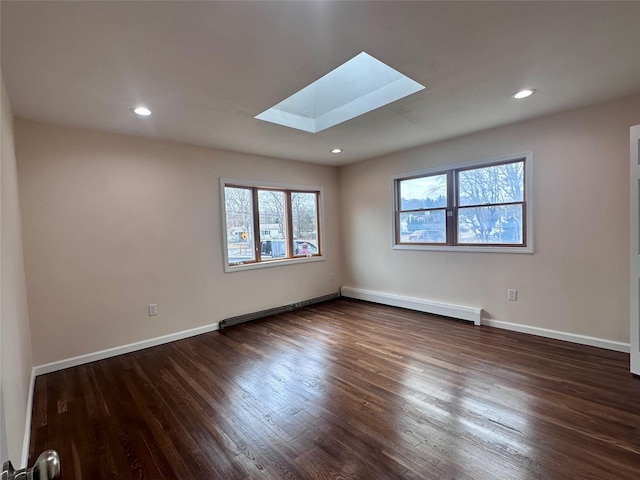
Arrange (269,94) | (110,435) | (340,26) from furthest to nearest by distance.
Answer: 1. (269,94)
2. (110,435)
3. (340,26)

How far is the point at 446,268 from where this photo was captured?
4.14 m

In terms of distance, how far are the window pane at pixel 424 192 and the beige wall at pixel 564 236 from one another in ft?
0.78

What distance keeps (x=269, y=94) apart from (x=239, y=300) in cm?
282

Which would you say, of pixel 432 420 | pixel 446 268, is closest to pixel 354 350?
pixel 432 420

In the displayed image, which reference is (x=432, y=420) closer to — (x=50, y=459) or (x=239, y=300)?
(x=50, y=459)

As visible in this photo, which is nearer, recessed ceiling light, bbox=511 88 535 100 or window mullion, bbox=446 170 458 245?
recessed ceiling light, bbox=511 88 535 100

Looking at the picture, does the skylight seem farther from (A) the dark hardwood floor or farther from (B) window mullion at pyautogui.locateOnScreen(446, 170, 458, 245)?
(A) the dark hardwood floor

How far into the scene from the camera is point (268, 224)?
15.3ft

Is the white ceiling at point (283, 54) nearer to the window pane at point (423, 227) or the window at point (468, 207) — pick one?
the window at point (468, 207)

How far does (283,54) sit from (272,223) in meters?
3.01

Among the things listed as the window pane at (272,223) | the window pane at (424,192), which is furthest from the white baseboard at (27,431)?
the window pane at (424,192)

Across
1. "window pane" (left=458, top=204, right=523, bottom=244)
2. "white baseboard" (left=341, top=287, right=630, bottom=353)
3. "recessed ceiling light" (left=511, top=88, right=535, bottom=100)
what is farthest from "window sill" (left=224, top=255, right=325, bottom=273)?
"recessed ceiling light" (left=511, top=88, right=535, bottom=100)

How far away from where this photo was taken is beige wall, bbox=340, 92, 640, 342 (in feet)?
9.44

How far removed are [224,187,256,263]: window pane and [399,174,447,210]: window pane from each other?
2353 mm
